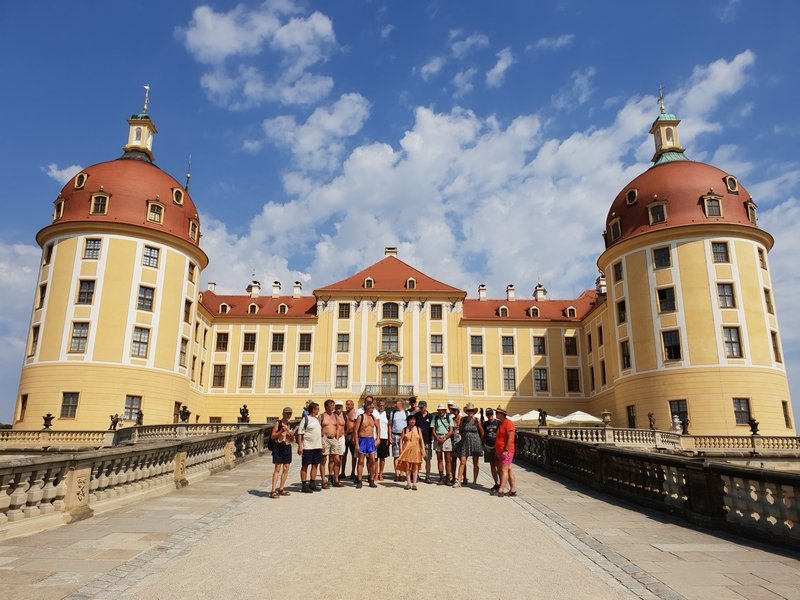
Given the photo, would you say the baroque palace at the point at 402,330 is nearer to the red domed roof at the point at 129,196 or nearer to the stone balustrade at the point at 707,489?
the red domed roof at the point at 129,196

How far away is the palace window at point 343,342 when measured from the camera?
1751 inches

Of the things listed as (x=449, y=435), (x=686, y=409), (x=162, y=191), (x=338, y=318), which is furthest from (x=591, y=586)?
(x=338, y=318)

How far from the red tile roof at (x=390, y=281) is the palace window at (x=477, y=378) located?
20.4 feet

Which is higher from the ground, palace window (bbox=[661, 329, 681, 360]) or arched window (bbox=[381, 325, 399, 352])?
arched window (bbox=[381, 325, 399, 352])

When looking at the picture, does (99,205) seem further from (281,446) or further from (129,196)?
(281,446)

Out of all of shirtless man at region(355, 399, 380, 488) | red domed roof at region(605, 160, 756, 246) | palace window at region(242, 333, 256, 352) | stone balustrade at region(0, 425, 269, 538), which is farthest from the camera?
palace window at region(242, 333, 256, 352)

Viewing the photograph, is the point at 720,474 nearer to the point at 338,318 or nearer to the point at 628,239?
the point at 628,239

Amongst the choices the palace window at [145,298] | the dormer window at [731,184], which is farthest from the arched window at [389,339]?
the dormer window at [731,184]

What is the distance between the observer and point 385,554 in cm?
666

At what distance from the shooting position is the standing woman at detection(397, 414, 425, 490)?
12.2 meters

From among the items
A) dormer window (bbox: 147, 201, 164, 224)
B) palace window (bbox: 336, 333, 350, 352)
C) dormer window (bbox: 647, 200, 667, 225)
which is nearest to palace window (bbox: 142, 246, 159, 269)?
dormer window (bbox: 147, 201, 164, 224)

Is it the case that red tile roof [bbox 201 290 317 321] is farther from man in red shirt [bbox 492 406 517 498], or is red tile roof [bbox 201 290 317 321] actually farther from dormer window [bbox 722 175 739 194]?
man in red shirt [bbox 492 406 517 498]

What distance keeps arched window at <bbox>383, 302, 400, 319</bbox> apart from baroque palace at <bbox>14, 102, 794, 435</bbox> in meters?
0.23

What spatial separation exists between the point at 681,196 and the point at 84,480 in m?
34.5
